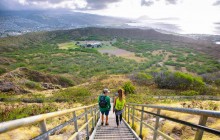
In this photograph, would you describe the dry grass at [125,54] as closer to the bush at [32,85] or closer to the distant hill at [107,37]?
the distant hill at [107,37]

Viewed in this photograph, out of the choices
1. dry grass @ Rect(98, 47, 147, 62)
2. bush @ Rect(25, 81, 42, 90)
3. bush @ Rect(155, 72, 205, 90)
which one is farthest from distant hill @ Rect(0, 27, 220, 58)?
bush @ Rect(155, 72, 205, 90)

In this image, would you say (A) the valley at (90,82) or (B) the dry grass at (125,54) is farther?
(B) the dry grass at (125,54)

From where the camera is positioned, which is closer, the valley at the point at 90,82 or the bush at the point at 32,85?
the valley at the point at 90,82

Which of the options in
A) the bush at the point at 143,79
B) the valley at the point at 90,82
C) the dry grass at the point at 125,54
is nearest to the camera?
the valley at the point at 90,82

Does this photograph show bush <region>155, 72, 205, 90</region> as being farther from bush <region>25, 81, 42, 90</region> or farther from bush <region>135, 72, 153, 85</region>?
bush <region>25, 81, 42, 90</region>

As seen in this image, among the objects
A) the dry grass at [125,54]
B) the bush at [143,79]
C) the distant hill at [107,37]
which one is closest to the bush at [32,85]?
the bush at [143,79]

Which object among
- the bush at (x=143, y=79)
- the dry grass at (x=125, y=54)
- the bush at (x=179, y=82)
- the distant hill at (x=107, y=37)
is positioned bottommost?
the dry grass at (x=125, y=54)

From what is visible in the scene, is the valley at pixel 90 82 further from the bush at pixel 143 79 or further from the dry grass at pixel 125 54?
the dry grass at pixel 125 54

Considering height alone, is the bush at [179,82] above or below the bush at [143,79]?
above

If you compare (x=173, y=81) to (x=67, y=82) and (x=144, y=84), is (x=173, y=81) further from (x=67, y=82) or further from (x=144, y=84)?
(x=67, y=82)

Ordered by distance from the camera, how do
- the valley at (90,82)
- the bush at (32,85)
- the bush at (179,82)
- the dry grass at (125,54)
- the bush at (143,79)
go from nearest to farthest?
the valley at (90,82) < the bush at (32,85) < the bush at (179,82) < the bush at (143,79) < the dry grass at (125,54)

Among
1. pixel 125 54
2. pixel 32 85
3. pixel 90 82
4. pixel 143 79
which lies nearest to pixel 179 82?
pixel 143 79

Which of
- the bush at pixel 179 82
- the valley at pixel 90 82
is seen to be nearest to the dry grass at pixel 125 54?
the valley at pixel 90 82

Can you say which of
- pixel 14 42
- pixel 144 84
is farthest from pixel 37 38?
pixel 144 84
